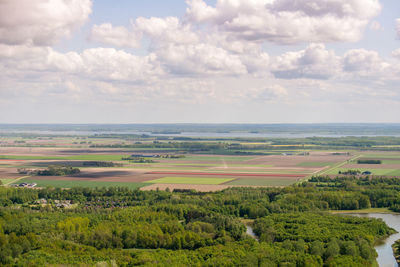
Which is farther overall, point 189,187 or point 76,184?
point 76,184

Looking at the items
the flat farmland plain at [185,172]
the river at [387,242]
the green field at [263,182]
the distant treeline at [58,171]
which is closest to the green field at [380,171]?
the flat farmland plain at [185,172]

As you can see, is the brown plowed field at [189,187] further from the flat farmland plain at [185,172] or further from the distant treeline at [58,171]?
the distant treeline at [58,171]

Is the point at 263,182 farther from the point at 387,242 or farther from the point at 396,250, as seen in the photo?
the point at 396,250

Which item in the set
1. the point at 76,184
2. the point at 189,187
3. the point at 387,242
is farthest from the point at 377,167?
the point at 387,242

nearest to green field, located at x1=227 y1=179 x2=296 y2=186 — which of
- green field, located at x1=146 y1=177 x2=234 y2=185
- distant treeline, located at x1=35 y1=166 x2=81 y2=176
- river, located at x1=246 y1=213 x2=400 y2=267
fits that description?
green field, located at x1=146 y1=177 x2=234 y2=185

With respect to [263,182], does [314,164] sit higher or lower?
higher

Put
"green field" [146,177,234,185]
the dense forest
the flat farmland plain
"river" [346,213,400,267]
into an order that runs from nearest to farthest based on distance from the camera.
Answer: the dense forest, "river" [346,213,400,267], the flat farmland plain, "green field" [146,177,234,185]

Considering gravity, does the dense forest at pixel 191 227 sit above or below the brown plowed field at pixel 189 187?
below

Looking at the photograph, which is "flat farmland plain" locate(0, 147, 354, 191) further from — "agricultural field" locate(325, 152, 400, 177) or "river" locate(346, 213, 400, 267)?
"river" locate(346, 213, 400, 267)

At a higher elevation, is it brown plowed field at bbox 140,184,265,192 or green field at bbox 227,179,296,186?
green field at bbox 227,179,296,186
